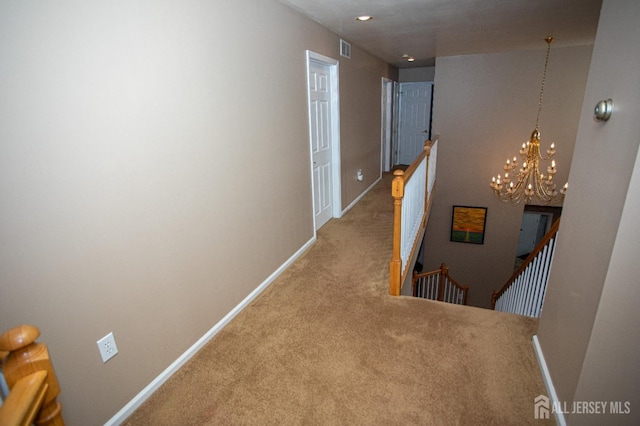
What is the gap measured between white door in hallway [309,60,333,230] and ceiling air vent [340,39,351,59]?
1.20ft

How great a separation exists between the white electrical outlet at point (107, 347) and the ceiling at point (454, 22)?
2731mm

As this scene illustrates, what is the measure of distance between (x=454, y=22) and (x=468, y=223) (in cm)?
425

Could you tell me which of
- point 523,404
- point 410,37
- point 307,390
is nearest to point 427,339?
point 523,404

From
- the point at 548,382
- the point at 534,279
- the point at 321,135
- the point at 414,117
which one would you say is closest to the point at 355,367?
the point at 548,382

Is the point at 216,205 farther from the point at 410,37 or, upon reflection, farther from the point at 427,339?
the point at 410,37

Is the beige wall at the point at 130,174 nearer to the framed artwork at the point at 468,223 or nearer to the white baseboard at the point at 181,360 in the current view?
the white baseboard at the point at 181,360

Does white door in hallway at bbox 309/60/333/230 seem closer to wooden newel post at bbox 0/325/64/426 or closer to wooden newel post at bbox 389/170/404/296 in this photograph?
wooden newel post at bbox 389/170/404/296

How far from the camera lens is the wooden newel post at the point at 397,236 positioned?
8.16 ft

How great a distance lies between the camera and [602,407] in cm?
141

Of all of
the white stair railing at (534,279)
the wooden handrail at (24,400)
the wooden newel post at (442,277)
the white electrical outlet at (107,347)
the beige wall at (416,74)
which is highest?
the beige wall at (416,74)

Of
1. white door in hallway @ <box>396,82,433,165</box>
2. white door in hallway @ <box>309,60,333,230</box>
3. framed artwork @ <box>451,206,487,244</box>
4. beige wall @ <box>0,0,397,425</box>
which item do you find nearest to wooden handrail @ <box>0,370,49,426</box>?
beige wall @ <box>0,0,397,425</box>

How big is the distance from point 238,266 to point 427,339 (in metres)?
1.44

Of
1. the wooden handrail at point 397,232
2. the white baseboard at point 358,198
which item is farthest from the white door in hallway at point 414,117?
the wooden handrail at point 397,232

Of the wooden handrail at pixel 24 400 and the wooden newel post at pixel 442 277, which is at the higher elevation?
the wooden handrail at pixel 24 400
